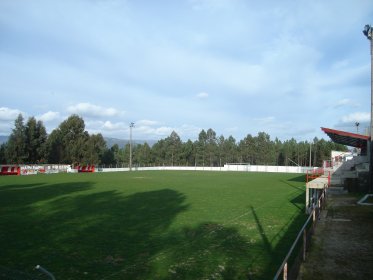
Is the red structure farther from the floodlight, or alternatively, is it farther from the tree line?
the floodlight

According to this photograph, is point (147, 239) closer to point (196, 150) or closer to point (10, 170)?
point (10, 170)

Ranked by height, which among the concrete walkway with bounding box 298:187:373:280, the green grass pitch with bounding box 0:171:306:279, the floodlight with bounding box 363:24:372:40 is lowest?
the green grass pitch with bounding box 0:171:306:279

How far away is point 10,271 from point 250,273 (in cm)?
509

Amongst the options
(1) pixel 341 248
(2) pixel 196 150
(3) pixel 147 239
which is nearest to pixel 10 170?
(3) pixel 147 239

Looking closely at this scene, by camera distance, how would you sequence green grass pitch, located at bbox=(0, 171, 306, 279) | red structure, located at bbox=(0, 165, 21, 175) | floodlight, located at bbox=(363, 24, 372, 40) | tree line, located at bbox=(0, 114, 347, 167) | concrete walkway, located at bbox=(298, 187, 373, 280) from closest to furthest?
1. concrete walkway, located at bbox=(298, 187, 373, 280)
2. green grass pitch, located at bbox=(0, 171, 306, 279)
3. floodlight, located at bbox=(363, 24, 372, 40)
4. red structure, located at bbox=(0, 165, 21, 175)
5. tree line, located at bbox=(0, 114, 347, 167)

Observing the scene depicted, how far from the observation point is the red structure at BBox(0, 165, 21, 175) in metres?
51.1

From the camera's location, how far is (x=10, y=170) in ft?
171

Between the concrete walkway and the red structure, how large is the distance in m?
47.7

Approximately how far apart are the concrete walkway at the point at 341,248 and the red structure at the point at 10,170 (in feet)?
156

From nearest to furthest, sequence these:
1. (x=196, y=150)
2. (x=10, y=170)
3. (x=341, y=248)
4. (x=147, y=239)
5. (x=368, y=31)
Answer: (x=341, y=248)
(x=147, y=239)
(x=368, y=31)
(x=10, y=170)
(x=196, y=150)

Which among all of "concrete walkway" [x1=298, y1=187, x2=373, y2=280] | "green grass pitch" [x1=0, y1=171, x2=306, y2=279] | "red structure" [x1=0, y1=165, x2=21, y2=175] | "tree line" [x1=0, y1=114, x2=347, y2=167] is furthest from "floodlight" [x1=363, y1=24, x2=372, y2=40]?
"tree line" [x1=0, y1=114, x2=347, y2=167]

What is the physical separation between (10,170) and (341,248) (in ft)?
170

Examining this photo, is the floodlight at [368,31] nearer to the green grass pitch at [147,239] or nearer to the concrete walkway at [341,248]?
the concrete walkway at [341,248]

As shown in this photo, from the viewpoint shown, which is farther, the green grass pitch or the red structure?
the red structure
